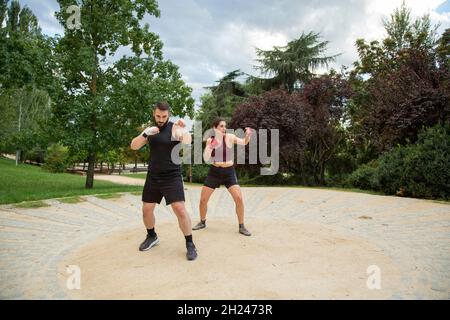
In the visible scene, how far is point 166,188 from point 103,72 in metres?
9.48

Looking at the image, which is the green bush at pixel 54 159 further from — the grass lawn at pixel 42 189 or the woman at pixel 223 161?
the woman at pixel 223 161

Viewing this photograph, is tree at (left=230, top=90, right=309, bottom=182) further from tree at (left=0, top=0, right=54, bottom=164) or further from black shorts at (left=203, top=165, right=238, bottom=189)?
black shorts at (left=203, top=165, right=238, bottom=189)

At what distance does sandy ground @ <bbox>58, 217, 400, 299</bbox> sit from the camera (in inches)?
120

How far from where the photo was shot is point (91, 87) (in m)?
12.0

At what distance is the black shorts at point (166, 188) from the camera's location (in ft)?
13.8

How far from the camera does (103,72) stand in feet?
39.8

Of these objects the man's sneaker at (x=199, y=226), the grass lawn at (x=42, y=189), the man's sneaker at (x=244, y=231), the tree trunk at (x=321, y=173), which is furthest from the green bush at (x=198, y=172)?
the man's sneaker at (x=244, y=231)

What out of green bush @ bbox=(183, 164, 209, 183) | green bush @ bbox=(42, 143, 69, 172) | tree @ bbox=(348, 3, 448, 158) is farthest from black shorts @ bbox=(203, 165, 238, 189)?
green bush @ bbox=(42, 143, 69, 172)

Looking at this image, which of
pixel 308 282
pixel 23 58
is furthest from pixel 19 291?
pixel 23 58

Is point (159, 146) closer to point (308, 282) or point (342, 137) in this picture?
point (308, 282)

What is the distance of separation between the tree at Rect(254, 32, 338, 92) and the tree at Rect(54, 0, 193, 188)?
1122cm
